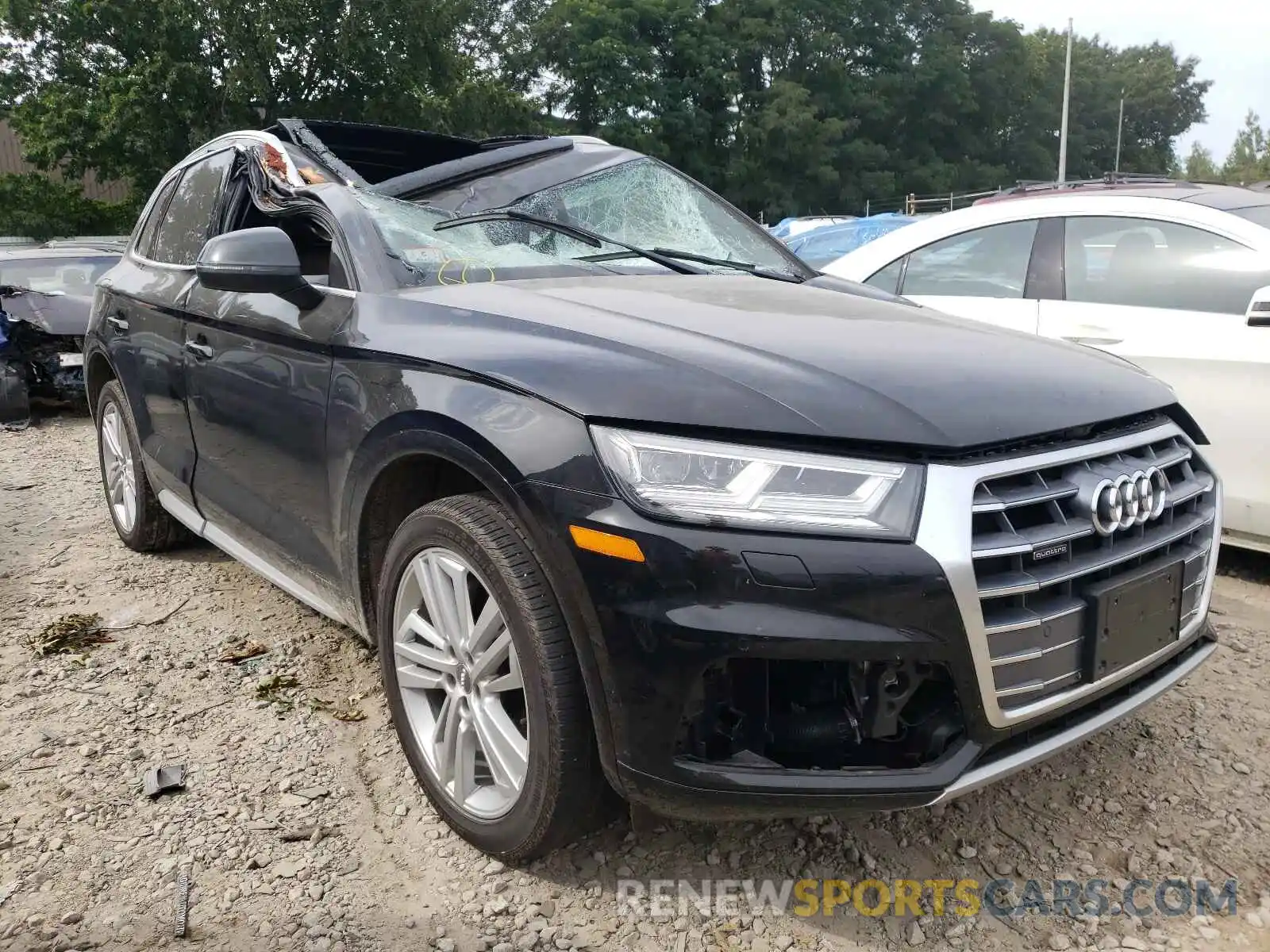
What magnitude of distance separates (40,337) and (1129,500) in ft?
29.7

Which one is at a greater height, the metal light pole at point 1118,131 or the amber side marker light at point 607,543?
the metal light pole at point 1118,131

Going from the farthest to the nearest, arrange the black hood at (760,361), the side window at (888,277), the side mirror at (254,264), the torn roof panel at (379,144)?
the side window at (888,277) < the torn roof panel at (379,144) < the side mirror at (254,264) < the black hood at (760,361)

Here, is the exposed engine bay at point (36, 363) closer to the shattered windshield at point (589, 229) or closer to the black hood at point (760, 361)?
the shattered windshield at point (589, 229)

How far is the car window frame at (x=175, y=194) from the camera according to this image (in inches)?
140

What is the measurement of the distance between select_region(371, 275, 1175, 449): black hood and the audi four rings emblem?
136 millimetres

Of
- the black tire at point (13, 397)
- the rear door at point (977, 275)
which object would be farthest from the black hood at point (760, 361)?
the black tire at point (13, 397)

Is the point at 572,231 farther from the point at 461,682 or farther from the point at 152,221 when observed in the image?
the point at 152,221

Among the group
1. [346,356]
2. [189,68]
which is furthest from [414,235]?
[189,68]

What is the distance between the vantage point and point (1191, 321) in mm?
3842

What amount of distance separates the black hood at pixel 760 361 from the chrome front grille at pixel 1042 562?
0.34 feet

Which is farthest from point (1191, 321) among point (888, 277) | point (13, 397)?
point (13, 397)

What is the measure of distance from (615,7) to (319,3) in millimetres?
25186

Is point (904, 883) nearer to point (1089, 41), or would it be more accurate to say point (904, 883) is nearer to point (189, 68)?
point (189, 68)

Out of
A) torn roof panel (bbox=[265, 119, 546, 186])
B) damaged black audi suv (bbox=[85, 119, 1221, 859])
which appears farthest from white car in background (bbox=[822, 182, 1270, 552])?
torn roof panel (bbox=[265, 119, 546, 186])
